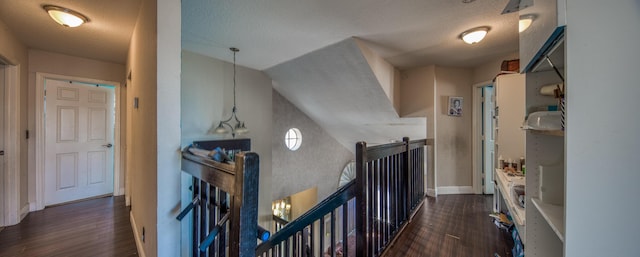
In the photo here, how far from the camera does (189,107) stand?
3285 millimetres

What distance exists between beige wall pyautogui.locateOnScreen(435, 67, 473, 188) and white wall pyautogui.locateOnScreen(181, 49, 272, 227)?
2.96 meters

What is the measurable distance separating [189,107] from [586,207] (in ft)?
12.3

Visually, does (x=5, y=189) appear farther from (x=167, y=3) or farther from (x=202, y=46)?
(x=167, y=3)

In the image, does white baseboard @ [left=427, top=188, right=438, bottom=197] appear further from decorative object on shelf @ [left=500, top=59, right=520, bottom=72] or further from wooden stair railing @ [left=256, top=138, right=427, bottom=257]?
decorative object on shelf @ [left=500, top=59, right=520, bottom=72]

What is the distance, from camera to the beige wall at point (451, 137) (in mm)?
3727

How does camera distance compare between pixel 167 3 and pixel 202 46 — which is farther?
pixel 202 46

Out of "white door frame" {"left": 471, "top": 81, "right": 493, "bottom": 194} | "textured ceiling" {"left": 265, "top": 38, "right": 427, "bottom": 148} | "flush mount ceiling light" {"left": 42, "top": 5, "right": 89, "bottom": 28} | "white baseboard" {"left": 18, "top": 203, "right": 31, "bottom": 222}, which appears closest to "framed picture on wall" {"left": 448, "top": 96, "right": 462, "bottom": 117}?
"white door frame" {"left": 471, "top": 81, "right": 493, "bottom": 194}

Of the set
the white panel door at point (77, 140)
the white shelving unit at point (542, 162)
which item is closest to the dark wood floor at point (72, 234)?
the white panel door at point (77, 140)

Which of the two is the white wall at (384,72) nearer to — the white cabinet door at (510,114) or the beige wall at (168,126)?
the white cabinet door at (510,114)

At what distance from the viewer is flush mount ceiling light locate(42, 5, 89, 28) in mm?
2029

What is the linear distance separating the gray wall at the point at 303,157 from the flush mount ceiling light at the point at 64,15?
3.32 m

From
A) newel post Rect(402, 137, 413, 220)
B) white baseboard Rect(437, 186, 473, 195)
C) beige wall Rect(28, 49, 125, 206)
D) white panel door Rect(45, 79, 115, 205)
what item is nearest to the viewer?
newel post Rect(402, 137, 413, 220)

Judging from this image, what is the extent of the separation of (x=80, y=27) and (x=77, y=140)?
216 centimetres

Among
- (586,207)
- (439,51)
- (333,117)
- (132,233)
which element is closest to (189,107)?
(132,233)
